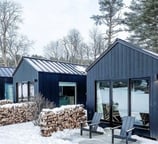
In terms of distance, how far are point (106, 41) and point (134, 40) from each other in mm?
5231

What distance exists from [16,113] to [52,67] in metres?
3.92

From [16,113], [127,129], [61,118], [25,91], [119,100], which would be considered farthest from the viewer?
[25,91]

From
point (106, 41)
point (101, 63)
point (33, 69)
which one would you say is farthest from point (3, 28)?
point (101, 63)

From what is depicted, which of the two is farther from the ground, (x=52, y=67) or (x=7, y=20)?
(x=7, y=20)

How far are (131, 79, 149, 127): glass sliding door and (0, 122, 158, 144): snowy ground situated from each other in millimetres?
740

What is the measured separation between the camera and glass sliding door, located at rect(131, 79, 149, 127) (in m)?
9.21

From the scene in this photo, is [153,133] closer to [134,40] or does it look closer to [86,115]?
[86,115]

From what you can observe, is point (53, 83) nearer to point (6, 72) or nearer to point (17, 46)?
point (6, 72)

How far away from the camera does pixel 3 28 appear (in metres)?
29.3

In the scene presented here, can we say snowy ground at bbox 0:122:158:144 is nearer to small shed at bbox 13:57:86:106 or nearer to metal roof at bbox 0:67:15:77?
small shed at bbox 13:57:86:106

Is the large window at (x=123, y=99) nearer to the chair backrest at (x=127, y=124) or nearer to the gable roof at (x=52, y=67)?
the chair backrest at (x=127, y=124)

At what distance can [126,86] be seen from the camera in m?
9.97

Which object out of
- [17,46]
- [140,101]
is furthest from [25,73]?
[17,46]

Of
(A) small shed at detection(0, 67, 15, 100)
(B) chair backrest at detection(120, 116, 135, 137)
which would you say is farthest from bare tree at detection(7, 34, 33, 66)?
(B) chair backrest at detection(120, 116, 135, 137)
